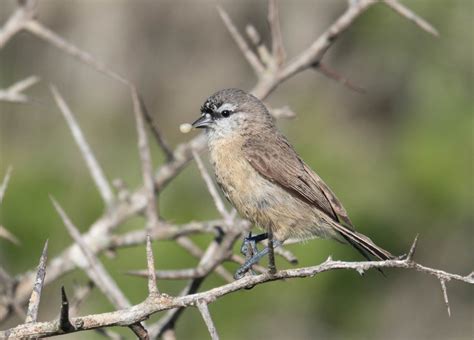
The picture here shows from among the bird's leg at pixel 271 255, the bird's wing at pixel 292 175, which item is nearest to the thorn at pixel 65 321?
the bird's leg at pixel 271 255

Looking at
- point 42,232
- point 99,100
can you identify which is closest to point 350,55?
point 99,100

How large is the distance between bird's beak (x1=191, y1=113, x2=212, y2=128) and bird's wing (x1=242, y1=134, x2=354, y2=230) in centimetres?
33

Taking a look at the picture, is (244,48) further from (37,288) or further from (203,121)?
(37,288)

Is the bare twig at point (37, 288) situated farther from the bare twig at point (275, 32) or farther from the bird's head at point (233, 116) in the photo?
the bird's head at point (233, 116)

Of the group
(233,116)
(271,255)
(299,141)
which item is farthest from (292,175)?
(299,141)

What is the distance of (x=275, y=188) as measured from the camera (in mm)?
4555

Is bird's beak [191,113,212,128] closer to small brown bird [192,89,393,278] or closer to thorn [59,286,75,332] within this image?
small brown bird [192,89,393,278]

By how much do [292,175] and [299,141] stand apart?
4.56 meters

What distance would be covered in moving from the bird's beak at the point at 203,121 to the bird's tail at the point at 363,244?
3.52 feet

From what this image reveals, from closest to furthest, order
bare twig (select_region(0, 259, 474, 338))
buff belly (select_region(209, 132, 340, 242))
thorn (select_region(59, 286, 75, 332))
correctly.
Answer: thorn (select_region(59, 286, 75, 332)) → bare twig (select_region(0, 259, 474, 338)) → buff belly (select_region(209, 132, 340, 242))

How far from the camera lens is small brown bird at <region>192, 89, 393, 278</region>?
4402 mm

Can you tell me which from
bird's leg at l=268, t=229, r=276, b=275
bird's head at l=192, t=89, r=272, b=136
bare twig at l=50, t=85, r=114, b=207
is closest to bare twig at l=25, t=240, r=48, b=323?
bird's leg at l=268, t=229, r=276, b=275

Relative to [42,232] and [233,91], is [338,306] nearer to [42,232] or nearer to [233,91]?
[42,232]

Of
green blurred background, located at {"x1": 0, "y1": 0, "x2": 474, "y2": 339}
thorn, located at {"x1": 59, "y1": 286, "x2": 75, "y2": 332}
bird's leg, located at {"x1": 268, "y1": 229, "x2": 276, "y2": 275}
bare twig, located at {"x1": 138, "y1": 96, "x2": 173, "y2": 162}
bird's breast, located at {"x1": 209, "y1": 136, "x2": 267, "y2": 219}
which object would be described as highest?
thorn, located at {"x1": 59, "y1": 286, "x2": 75, "y2": 332}
